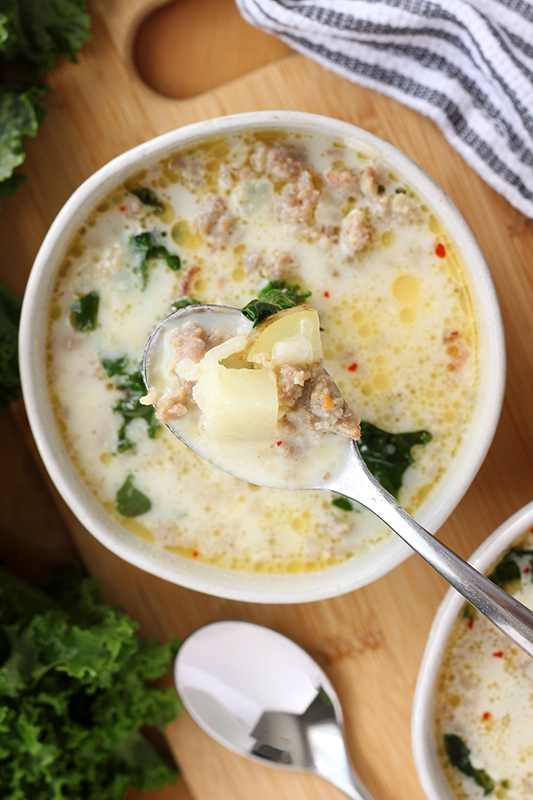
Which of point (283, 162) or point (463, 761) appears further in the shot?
point (463, 761)

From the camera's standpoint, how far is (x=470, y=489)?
2252 mm

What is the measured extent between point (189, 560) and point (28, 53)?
1.71 meters

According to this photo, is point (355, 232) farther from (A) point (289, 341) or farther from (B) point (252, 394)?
(B) point (252, 394)

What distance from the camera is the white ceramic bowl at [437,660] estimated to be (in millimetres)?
1908

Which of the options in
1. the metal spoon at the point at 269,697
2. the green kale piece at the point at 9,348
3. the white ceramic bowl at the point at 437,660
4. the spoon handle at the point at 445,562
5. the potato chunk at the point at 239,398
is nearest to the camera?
the spoon handle at the point at 445,562

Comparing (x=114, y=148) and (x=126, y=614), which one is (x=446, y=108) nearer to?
(x=114, y=148)

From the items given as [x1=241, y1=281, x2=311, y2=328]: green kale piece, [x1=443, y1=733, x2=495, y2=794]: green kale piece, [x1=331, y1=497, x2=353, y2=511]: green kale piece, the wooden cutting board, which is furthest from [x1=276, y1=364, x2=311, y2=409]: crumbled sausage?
[x1=443, y1=733, x2=495, y2=794]: green kale piece

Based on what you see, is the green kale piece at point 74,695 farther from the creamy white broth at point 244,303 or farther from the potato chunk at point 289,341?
the potato chunk at point 289,341

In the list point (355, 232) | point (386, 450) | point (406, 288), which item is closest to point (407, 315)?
point (406, 288)

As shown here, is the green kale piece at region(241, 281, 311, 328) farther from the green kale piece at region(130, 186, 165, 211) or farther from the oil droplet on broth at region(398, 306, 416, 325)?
the green kale piece at region(130, 186, 165, 211)

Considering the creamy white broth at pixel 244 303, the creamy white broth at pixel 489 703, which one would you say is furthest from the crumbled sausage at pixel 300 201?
the creamy white broth at pixel 489 703

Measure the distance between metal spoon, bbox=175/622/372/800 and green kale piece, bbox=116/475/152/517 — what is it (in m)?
0.50

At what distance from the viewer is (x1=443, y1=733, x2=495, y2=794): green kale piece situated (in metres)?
2.18

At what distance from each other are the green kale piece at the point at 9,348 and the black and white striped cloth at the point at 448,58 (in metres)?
1.21
